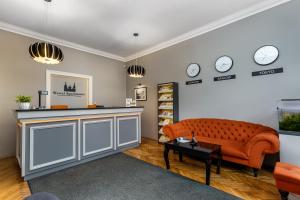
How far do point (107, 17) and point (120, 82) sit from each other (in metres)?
3.16

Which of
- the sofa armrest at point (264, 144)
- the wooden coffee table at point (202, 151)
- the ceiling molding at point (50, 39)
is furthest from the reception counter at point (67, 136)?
the sofa armrest at point (264, 144)

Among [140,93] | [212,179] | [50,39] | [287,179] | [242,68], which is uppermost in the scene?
[50,39]

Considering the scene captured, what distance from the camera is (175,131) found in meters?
3.97

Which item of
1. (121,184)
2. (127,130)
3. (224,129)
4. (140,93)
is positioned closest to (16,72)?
(127,130)

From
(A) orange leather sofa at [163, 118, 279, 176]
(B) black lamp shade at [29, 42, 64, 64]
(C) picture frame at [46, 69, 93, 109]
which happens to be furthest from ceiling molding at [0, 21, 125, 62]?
(A) orange leather sofa at [163, 118, 279, 176]

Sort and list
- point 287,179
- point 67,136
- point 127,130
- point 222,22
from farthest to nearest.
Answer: point 127,130 < point 222,22 < point 67,136 < point 287,179

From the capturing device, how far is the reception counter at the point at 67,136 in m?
2.66

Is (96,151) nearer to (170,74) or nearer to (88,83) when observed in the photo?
(88,83)

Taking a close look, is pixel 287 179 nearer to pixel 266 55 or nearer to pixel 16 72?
pixel 266 55

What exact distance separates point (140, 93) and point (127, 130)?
6.91ft

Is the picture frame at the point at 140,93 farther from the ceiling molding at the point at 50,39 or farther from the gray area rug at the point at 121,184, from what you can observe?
the gray area rug at the point at 121,184

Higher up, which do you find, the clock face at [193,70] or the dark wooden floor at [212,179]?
the clock face at [193,70]

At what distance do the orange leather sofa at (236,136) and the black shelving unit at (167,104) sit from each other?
0.54 m

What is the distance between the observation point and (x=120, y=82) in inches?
259
